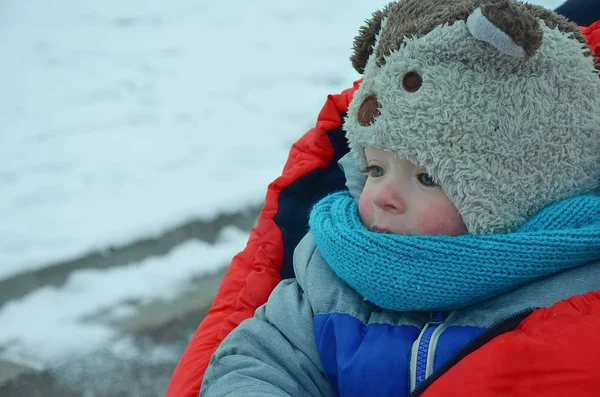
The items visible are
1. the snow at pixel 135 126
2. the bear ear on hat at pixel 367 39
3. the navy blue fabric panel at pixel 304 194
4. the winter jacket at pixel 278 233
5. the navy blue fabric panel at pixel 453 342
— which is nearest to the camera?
the navy blue fabric panel at pixel 453 342

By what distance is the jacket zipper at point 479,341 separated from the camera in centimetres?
76

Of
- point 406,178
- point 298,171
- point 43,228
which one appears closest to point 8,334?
point 43,228

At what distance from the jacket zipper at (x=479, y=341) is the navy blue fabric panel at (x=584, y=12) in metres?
0.69

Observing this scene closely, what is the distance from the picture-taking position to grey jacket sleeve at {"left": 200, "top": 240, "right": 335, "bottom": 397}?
862mm

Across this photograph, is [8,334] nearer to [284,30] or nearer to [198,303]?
[198,303]

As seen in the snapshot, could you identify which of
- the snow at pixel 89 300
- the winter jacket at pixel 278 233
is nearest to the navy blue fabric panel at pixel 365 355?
the winter jacket at pixel 278 233

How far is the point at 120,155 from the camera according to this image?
209 cm

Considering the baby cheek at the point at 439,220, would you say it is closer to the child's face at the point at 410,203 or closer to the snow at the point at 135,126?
the child's face at the point at 410,203

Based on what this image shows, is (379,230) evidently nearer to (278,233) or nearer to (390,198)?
(390,198)

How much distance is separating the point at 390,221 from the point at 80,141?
5.10 feet

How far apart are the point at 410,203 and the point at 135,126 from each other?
1.60 meters

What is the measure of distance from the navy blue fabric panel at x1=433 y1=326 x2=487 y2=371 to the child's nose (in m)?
0.17

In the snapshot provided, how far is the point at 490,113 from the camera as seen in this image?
2.60 feet

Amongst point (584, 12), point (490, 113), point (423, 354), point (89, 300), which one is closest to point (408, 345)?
point (423, 354)
